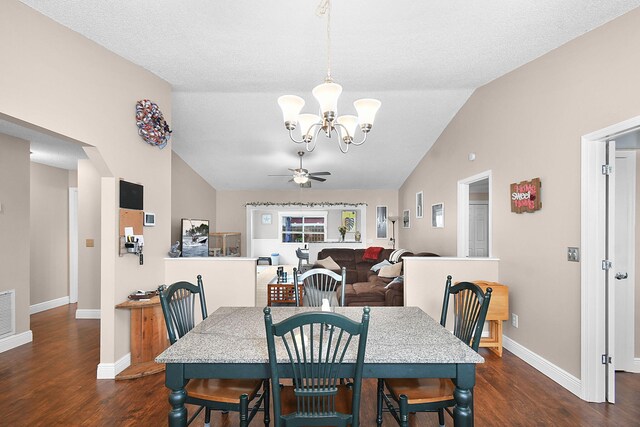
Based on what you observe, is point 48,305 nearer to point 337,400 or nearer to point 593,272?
point 337,400

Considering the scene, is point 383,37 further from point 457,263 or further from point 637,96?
point 457,263

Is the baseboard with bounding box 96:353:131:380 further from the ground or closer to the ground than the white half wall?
closer to the ground

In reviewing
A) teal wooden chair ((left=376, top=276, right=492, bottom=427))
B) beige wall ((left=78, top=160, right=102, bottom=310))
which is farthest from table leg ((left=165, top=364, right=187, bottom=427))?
beige wall ((left=78, top=160, right=102, bottom=310))

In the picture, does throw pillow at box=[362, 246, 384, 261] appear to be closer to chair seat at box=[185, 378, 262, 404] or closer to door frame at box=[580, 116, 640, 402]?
door frame at box=[580, 116, 640, 402]

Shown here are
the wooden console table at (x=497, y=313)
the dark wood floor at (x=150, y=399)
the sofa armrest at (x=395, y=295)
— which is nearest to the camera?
the dark wood floor at (x=150, y=399)

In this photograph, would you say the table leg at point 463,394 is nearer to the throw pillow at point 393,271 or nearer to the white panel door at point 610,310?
the white panel door at point 610,310

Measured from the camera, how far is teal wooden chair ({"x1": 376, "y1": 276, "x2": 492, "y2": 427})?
5.87 ft

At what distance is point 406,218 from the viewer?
8.23m

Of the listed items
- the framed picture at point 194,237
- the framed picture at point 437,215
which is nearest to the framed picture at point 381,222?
the framed picture at point 437,215

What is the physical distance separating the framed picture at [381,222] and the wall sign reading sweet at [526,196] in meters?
5.38

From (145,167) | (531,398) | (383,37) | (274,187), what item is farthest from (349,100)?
(274,187)

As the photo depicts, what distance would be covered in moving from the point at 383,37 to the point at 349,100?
179 cm

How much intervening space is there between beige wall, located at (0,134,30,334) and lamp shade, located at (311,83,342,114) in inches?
162

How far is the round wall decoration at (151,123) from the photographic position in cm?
349
